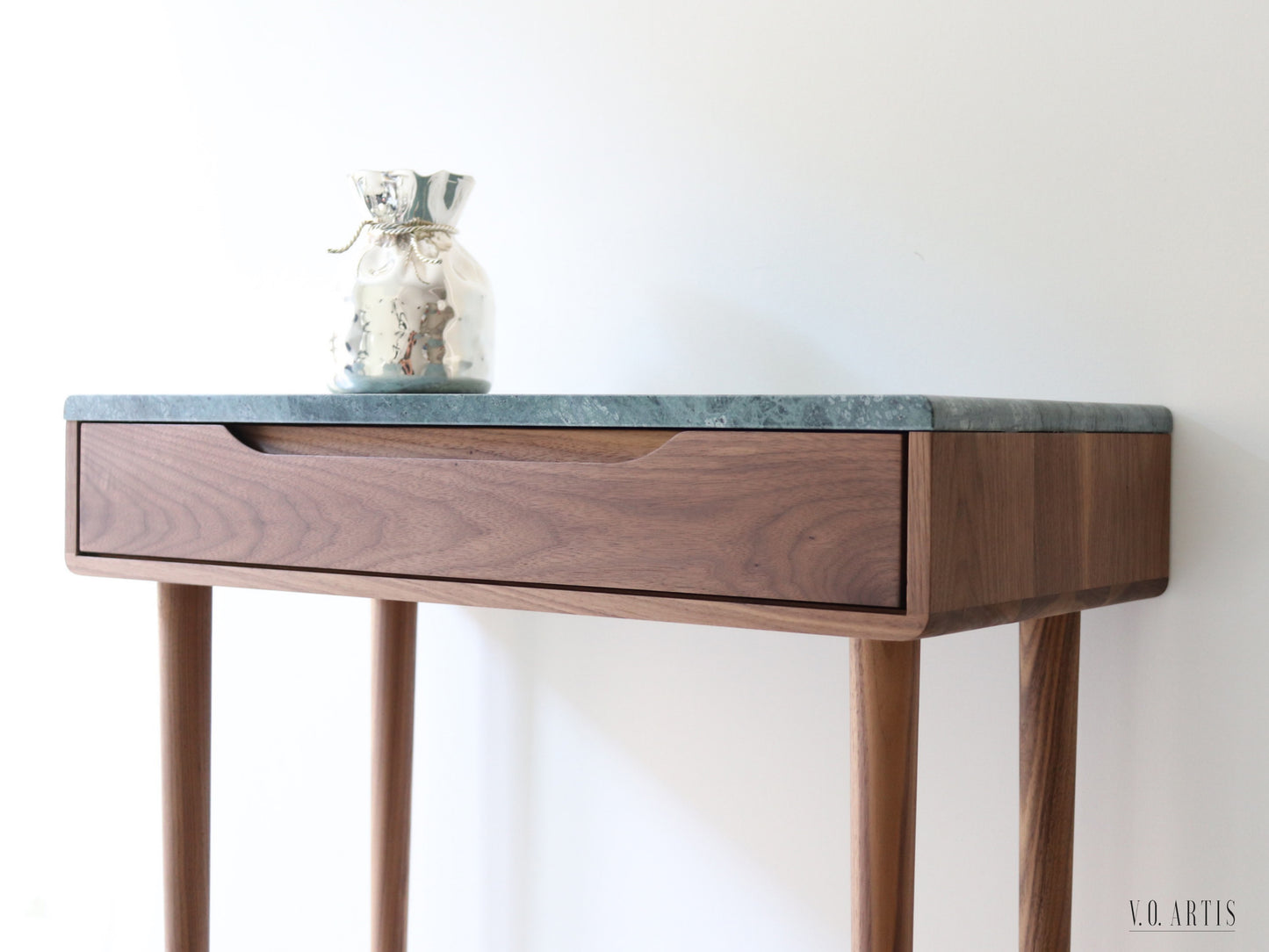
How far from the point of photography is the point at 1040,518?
75cm

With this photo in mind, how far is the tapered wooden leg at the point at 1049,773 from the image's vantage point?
916mm

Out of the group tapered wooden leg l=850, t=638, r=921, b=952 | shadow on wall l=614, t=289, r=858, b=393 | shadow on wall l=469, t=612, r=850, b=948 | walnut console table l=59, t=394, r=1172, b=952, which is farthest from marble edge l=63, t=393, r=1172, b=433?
shadow on wall l=469, t=612, r=850, b=948

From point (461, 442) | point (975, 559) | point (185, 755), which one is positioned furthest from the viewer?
point (185, 755)

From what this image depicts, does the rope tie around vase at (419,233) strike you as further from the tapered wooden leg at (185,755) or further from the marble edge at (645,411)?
the tapered wooden leg at (185,755)

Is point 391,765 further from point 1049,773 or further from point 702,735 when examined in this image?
point 1049,773

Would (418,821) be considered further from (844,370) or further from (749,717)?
(844,370)

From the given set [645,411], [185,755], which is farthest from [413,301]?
[185,755]

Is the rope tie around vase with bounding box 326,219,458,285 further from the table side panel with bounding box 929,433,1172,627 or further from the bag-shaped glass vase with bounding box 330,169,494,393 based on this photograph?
the table side panel with bounding box 929,433,1172,627

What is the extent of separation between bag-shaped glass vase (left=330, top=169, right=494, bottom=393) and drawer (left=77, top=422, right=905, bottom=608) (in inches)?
3.8

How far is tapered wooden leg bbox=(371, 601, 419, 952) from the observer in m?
1.20

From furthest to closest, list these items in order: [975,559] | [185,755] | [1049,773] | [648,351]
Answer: [648,351], [185,755], [1049,773], [975,559]

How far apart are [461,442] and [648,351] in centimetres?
39

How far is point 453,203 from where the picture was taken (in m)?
0.98

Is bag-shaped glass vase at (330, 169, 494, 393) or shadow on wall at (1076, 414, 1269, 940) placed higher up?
bag-shaped glass vase at (330, 169, 494, 393)
